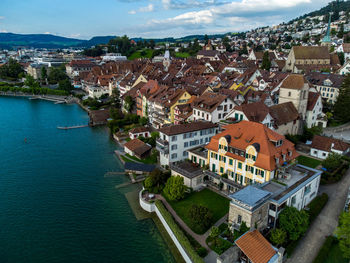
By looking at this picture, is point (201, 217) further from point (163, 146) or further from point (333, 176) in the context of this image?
point (333, 176)

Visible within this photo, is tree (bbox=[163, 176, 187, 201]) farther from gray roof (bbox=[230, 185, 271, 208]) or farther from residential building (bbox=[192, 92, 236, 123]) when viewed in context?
residential building (bbox=[192, 92, 236, 123])

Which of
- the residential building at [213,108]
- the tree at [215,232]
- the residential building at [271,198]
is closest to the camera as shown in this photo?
the residential building at [271,198]

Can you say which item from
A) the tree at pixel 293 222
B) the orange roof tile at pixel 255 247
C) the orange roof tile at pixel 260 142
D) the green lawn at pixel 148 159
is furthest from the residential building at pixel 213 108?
the orange roof tile at pixel 255 247

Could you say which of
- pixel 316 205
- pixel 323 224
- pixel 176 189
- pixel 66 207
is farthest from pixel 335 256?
pixel 66 207

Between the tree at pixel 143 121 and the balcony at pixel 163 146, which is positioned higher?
the balcony at pixel 163 146

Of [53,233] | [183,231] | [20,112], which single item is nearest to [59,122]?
[20,112]

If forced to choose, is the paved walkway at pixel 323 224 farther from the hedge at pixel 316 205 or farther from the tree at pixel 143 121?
the tree at pixel 143 121
